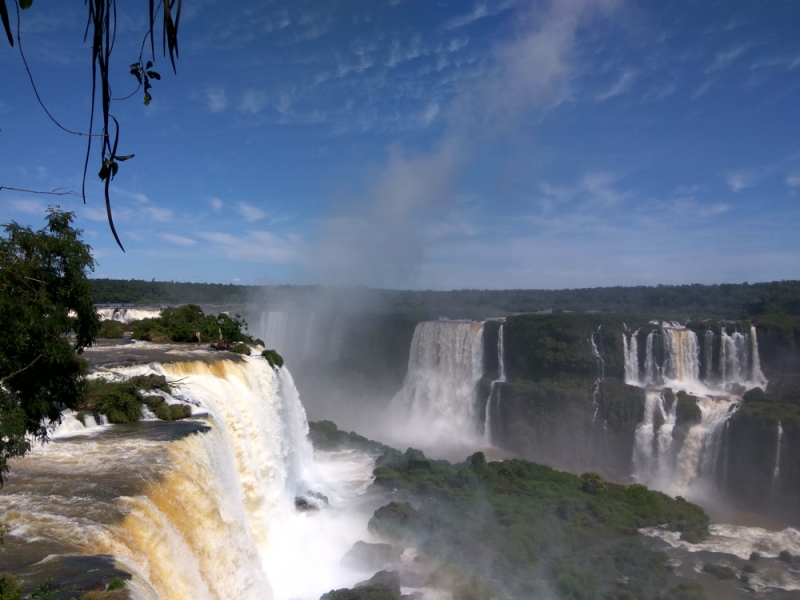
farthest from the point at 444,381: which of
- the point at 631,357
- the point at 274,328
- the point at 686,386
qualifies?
the point at 274,328

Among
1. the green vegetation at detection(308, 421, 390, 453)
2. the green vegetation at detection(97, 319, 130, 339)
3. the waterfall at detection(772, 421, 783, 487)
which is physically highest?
the green vegetation at detection(97, 319, 130, 339)

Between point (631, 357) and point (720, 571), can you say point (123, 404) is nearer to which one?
point (720, 571)

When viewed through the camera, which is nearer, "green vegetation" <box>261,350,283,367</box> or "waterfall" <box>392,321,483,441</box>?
"green vegetation" <box>261,350,283,367</box>

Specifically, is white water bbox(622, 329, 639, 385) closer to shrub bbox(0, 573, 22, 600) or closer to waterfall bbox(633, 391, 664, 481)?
waterfall bbox(633, 391, 664, 481)

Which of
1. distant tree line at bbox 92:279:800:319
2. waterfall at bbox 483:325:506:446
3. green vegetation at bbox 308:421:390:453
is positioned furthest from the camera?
distant tree line at bbox 92:279:800:319

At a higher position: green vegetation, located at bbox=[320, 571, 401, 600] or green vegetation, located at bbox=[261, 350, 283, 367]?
green vegetation, located at bbox=[261, 350, 283, 367]

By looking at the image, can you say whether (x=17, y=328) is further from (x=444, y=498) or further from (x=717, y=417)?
(x=717, y=417)

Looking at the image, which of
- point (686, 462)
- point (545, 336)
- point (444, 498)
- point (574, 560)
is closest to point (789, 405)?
point (686, 462)

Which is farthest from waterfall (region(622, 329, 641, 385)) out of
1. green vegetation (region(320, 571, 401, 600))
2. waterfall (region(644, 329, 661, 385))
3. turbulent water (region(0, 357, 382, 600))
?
green vegetation (region(320, 571, 401, 600))
